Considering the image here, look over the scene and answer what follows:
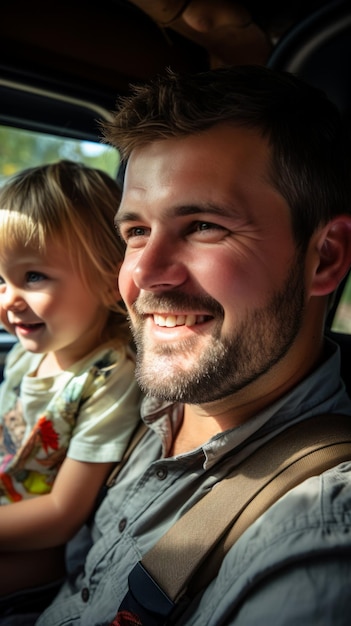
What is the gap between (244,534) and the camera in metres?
1.15

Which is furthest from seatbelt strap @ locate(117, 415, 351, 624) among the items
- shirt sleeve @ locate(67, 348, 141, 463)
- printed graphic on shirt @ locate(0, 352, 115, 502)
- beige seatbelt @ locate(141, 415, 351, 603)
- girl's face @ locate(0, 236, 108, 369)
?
girl's face @ locate(0, 236, 108, 369)

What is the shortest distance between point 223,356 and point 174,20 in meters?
1.49

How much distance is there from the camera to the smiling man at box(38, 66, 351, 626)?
127cm

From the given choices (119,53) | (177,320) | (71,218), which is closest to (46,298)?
(71,218)

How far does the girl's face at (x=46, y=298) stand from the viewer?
5.76 feet

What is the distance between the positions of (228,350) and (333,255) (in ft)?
1.25

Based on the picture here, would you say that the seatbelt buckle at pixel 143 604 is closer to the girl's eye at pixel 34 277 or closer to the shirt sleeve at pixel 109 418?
the shirt sleeve at pixel 109 418

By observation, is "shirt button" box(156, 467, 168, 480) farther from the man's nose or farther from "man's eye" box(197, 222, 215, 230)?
"man's eye" box(197, 222, 215, 230)

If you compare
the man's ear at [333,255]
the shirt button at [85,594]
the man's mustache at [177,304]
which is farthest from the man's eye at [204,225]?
the shirt button at [85,594]

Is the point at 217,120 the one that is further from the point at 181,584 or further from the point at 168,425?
the point at 181,584

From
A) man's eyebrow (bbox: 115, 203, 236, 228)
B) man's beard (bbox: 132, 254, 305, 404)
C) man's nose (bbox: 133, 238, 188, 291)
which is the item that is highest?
man's eyebrow (bbox: 115, 203, 236, 228)

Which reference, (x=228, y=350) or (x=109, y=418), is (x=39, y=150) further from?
(x=228, y=350)

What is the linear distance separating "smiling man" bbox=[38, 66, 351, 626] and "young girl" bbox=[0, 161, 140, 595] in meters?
0.29

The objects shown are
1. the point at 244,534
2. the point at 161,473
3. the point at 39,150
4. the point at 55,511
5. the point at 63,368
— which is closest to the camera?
the point at 244,534
